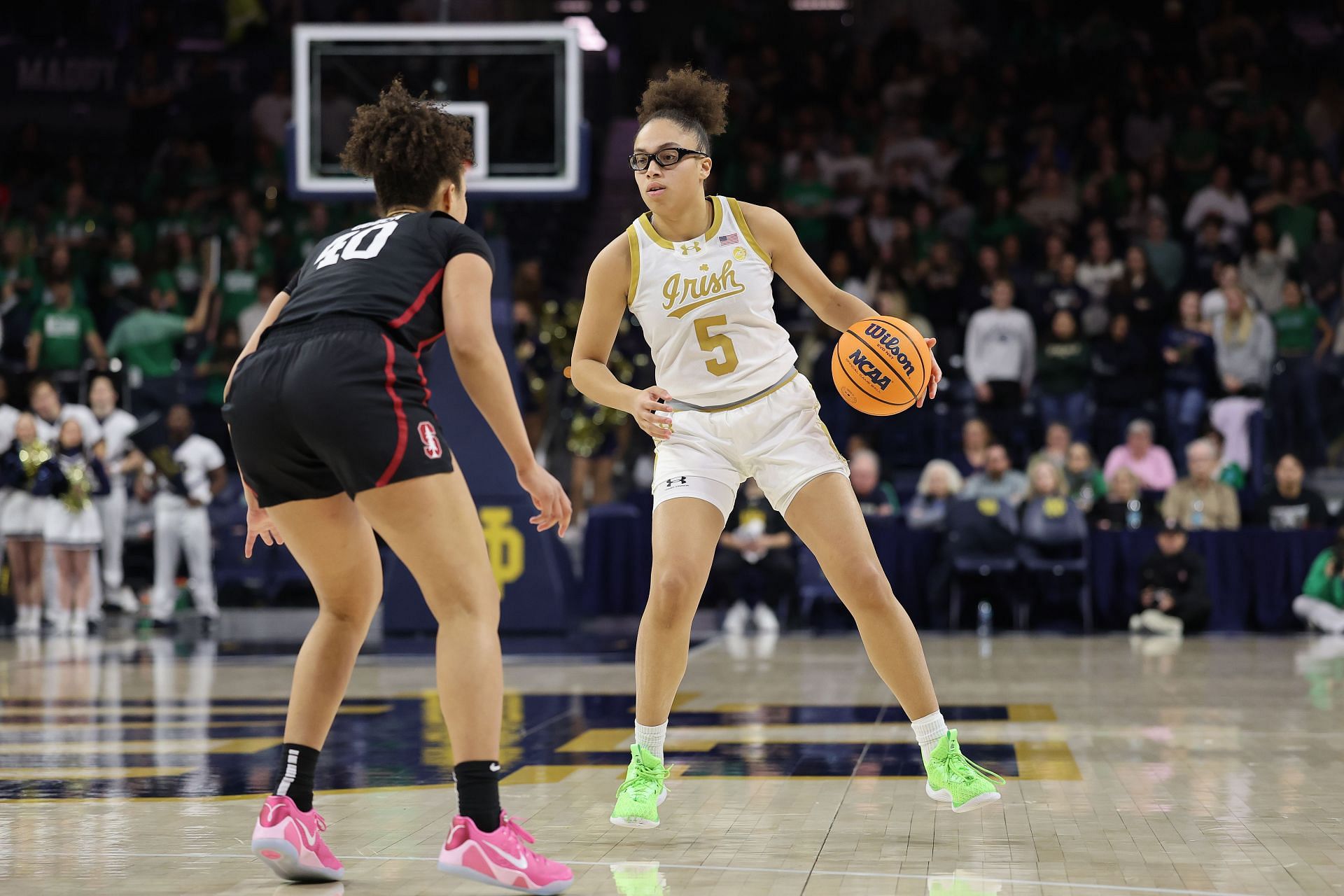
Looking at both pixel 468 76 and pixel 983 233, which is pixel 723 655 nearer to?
pixel 468 76

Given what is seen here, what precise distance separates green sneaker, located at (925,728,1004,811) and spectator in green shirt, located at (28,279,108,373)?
13.1m

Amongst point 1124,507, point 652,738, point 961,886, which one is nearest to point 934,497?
point 1124,507

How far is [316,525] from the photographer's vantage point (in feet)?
13.1

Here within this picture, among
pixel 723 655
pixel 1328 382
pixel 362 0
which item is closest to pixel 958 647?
pixel 723 655

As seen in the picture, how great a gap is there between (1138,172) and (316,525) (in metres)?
15.8

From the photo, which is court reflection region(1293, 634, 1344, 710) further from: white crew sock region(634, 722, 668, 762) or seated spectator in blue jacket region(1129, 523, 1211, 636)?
white crew sock region(634, 722, 668, 762)

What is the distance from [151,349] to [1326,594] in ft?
37.3

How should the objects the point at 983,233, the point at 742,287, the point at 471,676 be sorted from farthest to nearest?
the point at 983,233, the point at 742,287, the point at 471,676

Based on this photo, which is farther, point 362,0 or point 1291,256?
point 362,0

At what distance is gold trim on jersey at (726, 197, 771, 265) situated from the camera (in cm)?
508

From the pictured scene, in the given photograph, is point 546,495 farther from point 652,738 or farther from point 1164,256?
point 1164,256

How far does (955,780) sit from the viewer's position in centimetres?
472

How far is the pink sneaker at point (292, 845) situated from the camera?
386cm

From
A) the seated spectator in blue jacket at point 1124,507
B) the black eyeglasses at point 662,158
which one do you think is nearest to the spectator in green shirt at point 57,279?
the seated spectator in blue jacket at point 1124,507
